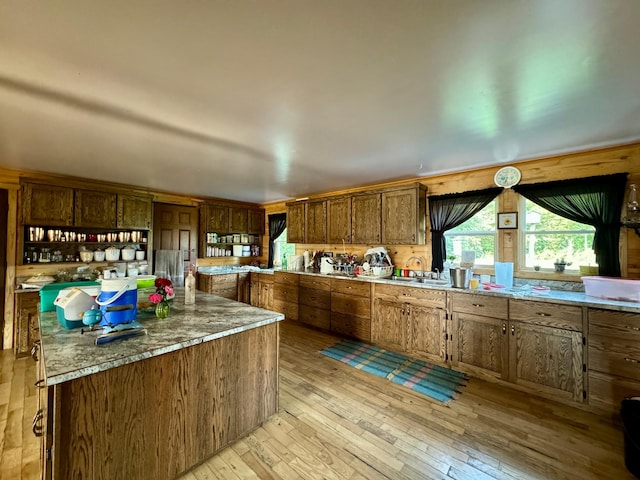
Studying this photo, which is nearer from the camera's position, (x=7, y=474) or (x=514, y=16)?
(x=514, y=16)

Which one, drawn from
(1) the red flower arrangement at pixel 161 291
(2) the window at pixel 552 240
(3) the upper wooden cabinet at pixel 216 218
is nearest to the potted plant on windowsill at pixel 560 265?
(2) the window at pixel 552 240

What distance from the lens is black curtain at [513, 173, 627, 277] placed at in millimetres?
2652

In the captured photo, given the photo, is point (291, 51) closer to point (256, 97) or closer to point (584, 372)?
point (256, 97)

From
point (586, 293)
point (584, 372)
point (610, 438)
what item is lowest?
point (610, 438)

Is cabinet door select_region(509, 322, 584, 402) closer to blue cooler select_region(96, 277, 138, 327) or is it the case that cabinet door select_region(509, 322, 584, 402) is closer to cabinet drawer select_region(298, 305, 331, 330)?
cabinet drawer select_region(298, 305, 331, 330)

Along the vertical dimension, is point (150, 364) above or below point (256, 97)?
below

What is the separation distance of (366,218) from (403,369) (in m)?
2.26

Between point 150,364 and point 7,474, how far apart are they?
4.29 feet

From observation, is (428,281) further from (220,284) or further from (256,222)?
(256,222)

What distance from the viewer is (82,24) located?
4.03 ft

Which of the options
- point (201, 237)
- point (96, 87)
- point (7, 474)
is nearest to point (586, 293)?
point (96, 87)

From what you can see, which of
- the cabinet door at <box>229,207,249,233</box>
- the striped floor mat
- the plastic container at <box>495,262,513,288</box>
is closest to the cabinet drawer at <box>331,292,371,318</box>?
Answer: the striped floor mat

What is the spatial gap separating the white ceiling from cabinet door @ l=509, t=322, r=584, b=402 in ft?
6.25

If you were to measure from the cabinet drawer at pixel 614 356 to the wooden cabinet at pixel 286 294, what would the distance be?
3844mm
